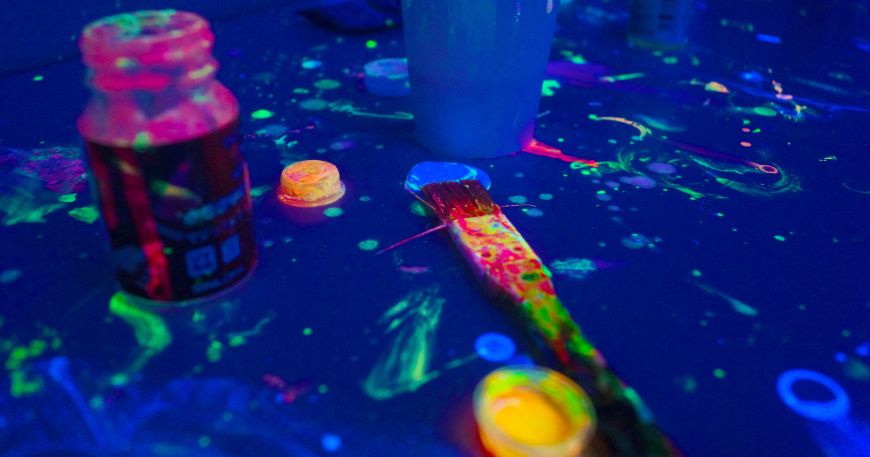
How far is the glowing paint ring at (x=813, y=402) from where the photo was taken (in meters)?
0.42

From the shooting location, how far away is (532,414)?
1.30ft

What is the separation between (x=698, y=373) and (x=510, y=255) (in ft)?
0.53

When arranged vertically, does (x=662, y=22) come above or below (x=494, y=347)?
above

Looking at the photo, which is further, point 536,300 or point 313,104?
point 313,104

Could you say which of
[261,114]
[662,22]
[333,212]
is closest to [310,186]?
[333,212]

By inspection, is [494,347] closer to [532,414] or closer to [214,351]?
[532,414]

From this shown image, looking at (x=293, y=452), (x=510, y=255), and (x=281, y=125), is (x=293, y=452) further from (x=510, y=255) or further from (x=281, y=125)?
(x=281, y=125)

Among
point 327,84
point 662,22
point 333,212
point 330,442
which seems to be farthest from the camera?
point 662,22

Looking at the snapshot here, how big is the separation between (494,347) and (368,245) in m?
0.17

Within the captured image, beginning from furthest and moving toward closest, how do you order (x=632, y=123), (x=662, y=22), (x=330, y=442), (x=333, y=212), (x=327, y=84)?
1. (x=662, y=22)
2. (x=327, y=84)
3. (x=632, y=123)
4. (x=333, y=212)
5. (x=330, y=442)

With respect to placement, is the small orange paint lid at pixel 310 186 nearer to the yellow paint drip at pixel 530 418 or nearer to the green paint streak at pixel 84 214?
the green paint streak at pixel 84 214

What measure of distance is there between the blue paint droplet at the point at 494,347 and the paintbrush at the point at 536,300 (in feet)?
0.06

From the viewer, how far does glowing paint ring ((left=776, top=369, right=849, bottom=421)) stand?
418 mm

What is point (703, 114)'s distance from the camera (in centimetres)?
85
